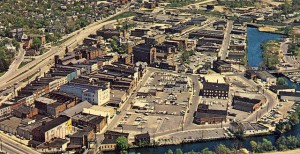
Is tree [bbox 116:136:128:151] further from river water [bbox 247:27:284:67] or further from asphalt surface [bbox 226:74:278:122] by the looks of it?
river water [bbox 247:27:284:67]

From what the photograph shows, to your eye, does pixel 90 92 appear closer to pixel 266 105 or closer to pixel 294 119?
pixel 266 105

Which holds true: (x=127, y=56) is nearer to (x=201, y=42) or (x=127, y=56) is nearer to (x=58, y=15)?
(x=201, y=42)

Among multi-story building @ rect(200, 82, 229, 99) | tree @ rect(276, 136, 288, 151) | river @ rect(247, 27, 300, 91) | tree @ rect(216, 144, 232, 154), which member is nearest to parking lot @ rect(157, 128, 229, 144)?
tree @ rect(216, 144, 232, 154)

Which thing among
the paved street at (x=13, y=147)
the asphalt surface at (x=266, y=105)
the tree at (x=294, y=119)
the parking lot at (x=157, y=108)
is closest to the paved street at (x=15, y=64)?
the parking lot at (x=157, y=108)

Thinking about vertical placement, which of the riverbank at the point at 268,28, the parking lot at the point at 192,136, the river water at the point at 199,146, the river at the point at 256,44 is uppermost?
the riverbank at the point at 268,28

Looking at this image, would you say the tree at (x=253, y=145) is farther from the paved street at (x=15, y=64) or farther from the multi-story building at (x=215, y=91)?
the paved street at (x=15, y=64)

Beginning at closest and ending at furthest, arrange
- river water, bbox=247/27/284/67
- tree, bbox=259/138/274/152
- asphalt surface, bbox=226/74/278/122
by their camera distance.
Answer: tree, bbox=259/138/274/152 → asphalt surface, bbox=226/74/278/122 → river water, bbox=247/27/284/67

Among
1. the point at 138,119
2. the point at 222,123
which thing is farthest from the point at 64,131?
the point at 222,123

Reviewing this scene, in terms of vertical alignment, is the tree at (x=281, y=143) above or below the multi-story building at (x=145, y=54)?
below
